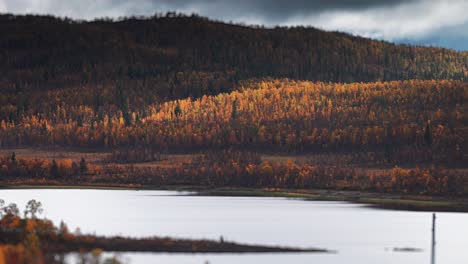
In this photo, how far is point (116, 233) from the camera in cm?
A: 16475

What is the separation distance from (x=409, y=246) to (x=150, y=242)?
41.7 metres

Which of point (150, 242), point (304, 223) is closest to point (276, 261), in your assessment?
point (150, 242)

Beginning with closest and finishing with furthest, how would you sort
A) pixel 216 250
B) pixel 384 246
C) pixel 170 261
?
1. pixel 170 261
2. pixel 216 250
3. pixel 384 246

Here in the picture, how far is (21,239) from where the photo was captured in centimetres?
13450

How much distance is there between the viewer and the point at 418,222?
651 ft

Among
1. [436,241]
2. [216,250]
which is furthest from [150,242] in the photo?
[436,241]

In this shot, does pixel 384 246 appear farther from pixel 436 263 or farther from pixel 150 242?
pixel 150 242

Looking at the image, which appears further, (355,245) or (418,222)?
(418,222)

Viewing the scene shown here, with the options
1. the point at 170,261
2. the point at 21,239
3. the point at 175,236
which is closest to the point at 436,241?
the point at 175,236

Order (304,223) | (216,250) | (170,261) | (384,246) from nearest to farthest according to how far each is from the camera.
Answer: (170,261) < (216,250) < (384,246) < (304,223)

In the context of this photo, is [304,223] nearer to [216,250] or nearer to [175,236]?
[175,236]

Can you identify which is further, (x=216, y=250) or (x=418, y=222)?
(x=418, y=222)

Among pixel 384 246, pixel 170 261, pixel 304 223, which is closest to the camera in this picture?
pixel 170 261

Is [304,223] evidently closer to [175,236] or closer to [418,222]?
[418,222]
